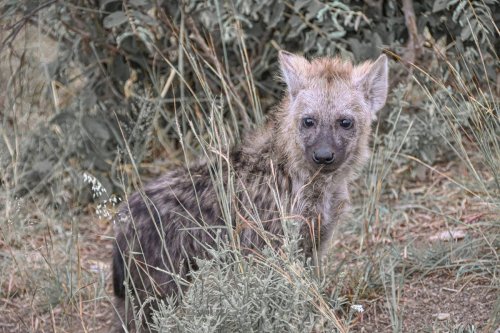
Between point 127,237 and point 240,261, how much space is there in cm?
93

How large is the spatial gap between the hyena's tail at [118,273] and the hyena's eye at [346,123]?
1378 mm

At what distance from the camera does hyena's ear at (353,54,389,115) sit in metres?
5.07

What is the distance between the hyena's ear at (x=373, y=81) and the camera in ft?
16.6

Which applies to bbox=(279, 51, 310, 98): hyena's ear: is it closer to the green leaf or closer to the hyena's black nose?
the hyena's black nose

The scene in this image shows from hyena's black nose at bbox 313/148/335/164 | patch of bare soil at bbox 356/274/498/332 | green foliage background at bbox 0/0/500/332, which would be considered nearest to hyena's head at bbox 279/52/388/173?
hyena's black nose at bbox 313/148/335/164

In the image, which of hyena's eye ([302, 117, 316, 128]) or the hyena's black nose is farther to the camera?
hyena's eye ([302, 117, 316, 128])

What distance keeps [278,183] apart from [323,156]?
1.05 feet

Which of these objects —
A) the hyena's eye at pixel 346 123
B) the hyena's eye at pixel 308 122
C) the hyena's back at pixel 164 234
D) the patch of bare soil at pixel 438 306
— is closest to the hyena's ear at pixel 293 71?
the hyena's eye at pixel 308 122

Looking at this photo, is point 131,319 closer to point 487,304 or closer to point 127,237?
point 127,237

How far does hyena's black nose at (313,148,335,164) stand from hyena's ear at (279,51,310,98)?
1.62ft

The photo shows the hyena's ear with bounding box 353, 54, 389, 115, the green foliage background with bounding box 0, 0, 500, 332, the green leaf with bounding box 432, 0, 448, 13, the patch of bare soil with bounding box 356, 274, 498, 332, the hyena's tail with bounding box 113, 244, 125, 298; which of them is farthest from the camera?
the green leaf with bounding box 432, 0, 448, 13

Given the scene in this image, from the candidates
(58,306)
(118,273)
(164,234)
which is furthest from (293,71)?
(58,306)

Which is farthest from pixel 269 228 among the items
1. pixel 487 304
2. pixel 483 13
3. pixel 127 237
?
pixel 483 13

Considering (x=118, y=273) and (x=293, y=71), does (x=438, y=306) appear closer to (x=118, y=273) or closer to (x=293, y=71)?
(x=293, y=71)
